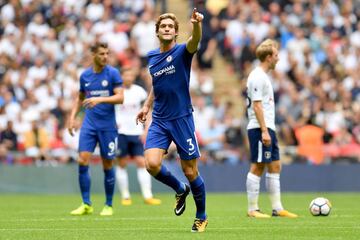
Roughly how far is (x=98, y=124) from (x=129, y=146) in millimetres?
4064

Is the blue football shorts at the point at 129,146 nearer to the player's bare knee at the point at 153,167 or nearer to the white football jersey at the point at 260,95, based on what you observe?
the white football jersey at the point at 260,95

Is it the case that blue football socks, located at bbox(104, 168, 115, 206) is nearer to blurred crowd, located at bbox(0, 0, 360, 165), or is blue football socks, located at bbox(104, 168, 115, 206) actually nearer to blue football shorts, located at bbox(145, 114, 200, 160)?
blue football shorts, located at bbox(145, 114, 200, 160)

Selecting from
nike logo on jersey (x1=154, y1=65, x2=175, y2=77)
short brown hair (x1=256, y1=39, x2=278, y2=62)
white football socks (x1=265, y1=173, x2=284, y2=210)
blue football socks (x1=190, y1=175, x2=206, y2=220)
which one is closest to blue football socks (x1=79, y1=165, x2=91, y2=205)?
white football socks (x1=265, y1=173, x2=284, y2=210)

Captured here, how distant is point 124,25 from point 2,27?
3.19m

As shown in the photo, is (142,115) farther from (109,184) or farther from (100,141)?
(109,184)

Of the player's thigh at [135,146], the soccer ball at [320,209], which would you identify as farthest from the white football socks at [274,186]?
the player's thigh at [135,146]

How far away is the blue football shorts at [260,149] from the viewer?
1506 centimetres

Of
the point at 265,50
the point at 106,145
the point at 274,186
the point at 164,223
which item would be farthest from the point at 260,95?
the point at 106,145

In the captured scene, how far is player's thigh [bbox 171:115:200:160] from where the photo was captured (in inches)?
484

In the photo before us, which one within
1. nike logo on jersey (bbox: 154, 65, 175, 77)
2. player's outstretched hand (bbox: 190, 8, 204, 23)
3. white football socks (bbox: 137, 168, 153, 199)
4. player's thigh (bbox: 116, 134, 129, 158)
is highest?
player's outstretched hand (bbox: 190, 8, 204, 23)

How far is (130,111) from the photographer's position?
20281mm

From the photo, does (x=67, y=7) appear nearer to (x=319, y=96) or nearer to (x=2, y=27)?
(x=2, y=27)

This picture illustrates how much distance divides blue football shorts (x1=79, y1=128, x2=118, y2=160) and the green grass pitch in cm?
96

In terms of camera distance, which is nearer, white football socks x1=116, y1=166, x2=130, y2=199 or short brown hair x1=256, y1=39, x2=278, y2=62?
short brown hair x1=256, y1=39, x2=278, y2=62
